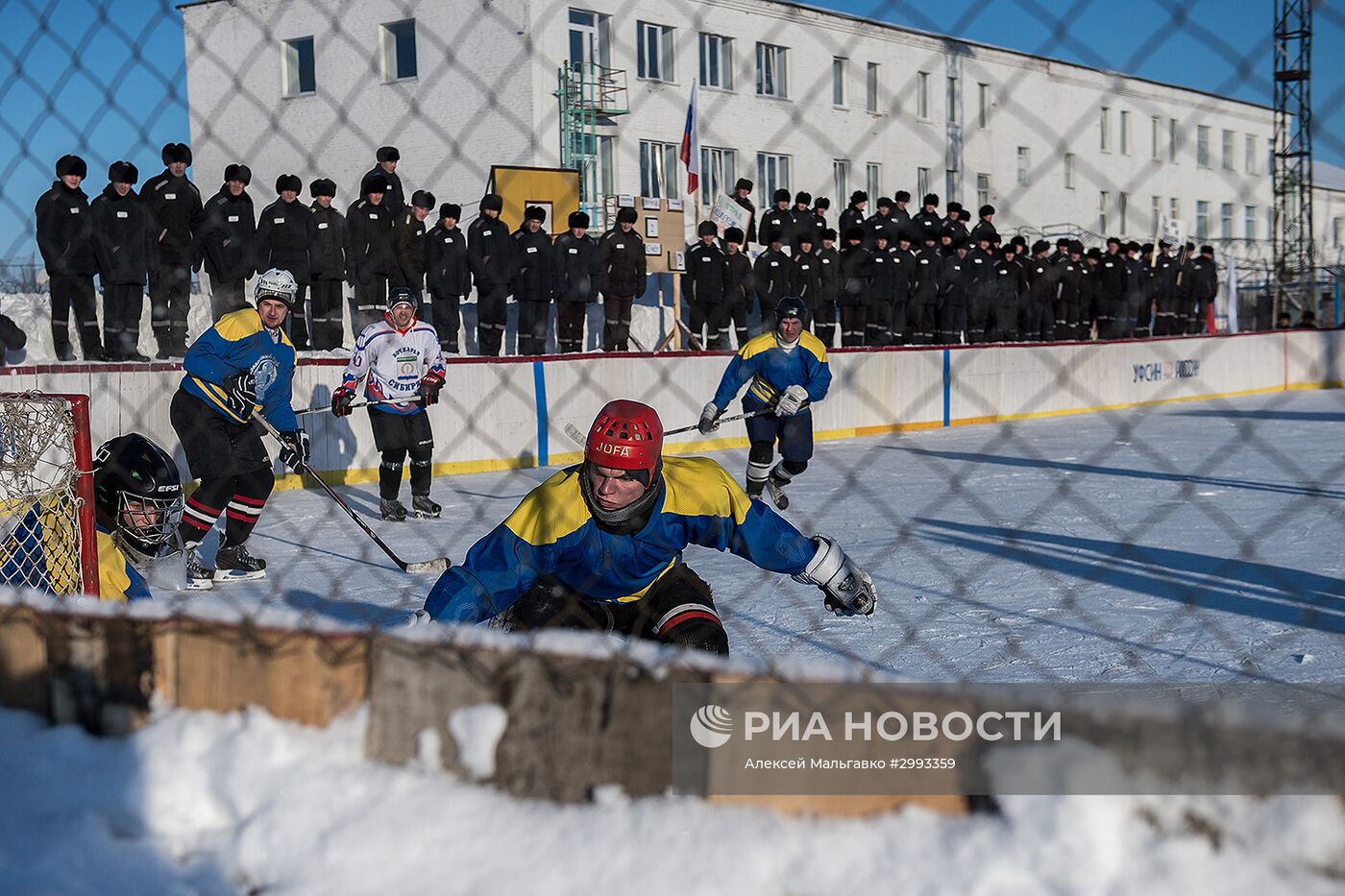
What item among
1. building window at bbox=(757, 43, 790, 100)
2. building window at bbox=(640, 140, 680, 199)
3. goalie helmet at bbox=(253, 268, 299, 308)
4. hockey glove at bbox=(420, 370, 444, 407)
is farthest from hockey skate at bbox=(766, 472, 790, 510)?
building window at bbox=(640, 140, 680, 199)

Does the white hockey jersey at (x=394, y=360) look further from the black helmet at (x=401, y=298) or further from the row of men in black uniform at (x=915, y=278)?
the row of men in black uniform at (x=915, y=278)

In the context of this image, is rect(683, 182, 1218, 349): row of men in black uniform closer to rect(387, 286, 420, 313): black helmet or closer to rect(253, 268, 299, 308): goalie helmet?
rect(387, 286, 420, 313): black helmet

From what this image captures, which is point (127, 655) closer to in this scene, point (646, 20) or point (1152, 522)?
point (646, 20)

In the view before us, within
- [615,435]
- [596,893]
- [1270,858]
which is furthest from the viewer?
[615,435]

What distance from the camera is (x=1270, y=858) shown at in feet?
4.57

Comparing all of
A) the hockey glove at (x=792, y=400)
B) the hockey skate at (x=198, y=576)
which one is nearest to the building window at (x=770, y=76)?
the hockey glove at (x=792, y=400)

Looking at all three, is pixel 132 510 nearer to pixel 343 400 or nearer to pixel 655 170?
pixel 343 400

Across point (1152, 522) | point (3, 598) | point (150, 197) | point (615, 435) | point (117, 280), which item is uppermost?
point (150, 197)

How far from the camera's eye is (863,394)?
13734mm

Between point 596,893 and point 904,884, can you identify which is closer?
point 904,884

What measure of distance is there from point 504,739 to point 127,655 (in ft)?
2.53

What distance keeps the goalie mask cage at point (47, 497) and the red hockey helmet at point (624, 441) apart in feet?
5.27

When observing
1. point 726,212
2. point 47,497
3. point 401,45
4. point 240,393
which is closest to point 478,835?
point 47,497

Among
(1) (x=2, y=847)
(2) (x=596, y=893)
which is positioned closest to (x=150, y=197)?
(1) (x=2, y=847)
